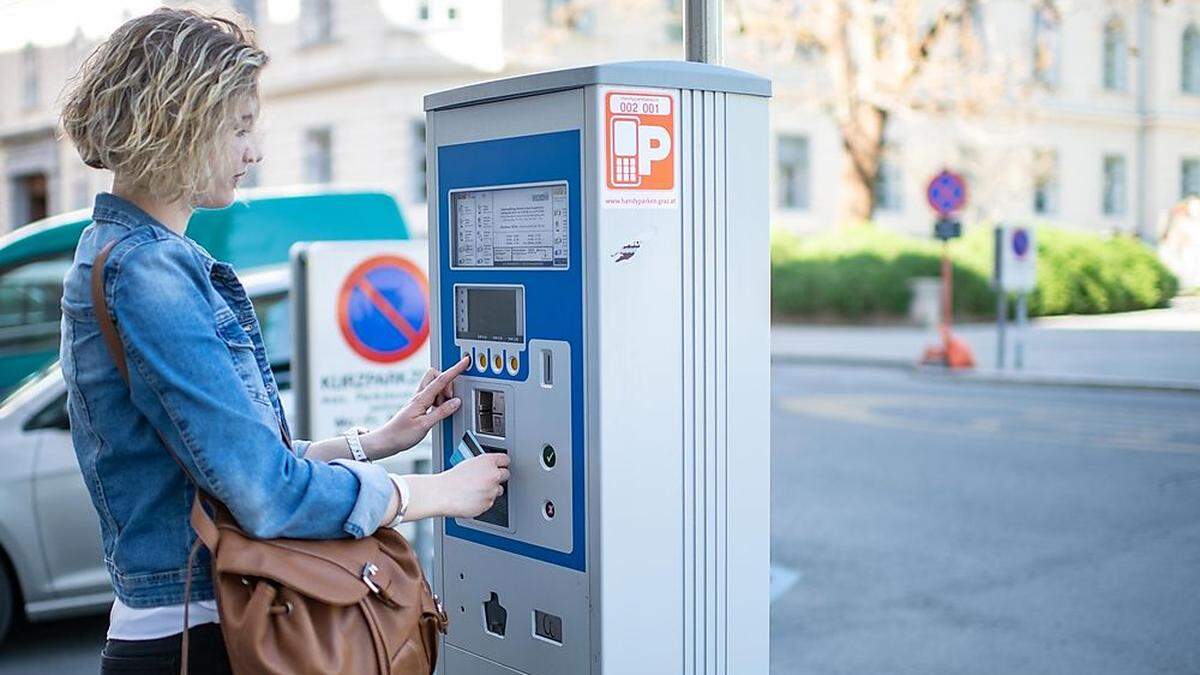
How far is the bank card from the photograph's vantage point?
2914 millimetres

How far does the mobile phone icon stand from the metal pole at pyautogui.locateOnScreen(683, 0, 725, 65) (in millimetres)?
735

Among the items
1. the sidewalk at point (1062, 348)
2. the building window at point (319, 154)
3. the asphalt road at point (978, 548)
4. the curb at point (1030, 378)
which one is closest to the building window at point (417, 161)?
the building window at point (319, 154)

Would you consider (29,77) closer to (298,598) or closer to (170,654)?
(170,654)

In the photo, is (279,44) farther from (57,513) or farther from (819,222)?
(57,513)

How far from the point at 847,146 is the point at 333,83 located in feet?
37.3

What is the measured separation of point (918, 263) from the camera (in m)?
25.0

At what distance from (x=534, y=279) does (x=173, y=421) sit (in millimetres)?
1004

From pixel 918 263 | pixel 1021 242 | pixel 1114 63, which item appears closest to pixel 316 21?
pixel 918 263

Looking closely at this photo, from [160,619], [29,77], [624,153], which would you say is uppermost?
[29,77]

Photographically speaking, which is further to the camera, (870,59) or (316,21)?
(316,21)

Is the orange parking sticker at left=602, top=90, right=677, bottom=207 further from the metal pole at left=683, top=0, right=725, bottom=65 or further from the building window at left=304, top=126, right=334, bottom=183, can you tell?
A: the building window at left=304, top=126, right=334, bottom=183

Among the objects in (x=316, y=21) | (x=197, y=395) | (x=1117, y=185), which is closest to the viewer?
(x=197, y=395)

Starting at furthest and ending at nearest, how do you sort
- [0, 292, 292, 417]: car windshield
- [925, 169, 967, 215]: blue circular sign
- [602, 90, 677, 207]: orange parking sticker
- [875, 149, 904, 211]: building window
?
[875, 149, 904, 211]: building window → [925, 169, 967, 215]: blue circular sign → [0, 292, 292, 417]: car windshield → [602, 90, 677, 207]: orange parking sticker

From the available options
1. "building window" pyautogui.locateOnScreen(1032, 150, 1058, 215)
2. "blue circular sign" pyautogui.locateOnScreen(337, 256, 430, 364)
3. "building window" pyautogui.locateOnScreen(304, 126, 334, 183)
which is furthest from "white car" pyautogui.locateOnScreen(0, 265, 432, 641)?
"building window" pyautogui.locateOnScreen(1032, 150, 1058, 215)
